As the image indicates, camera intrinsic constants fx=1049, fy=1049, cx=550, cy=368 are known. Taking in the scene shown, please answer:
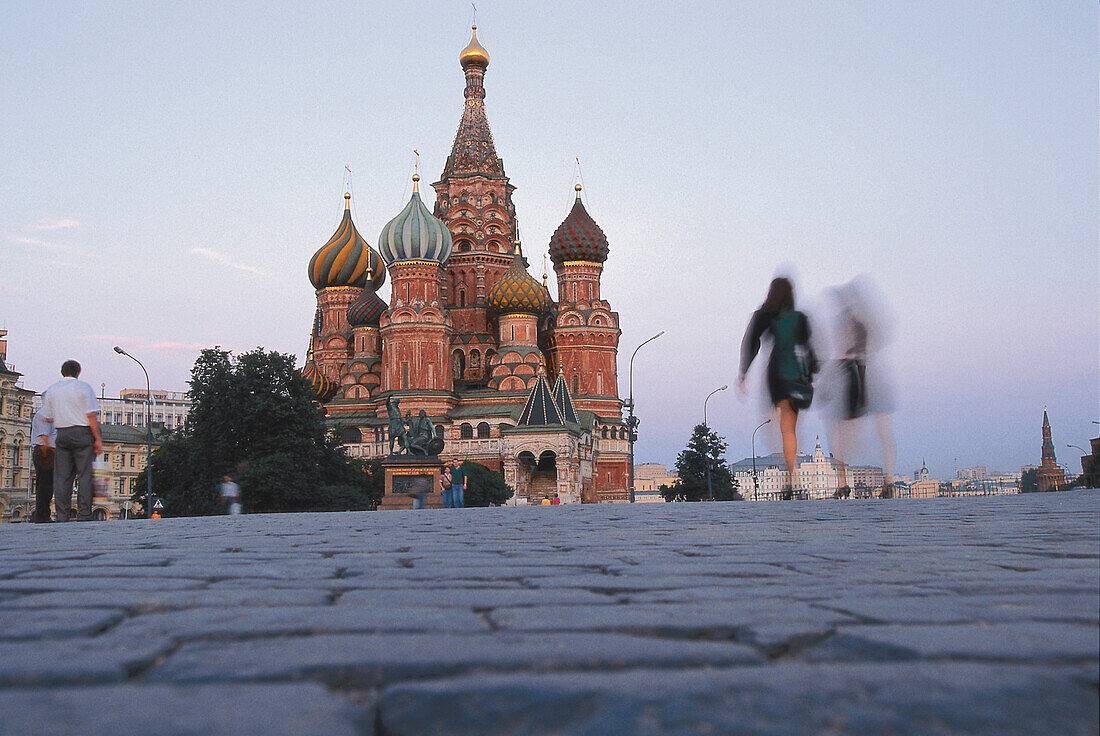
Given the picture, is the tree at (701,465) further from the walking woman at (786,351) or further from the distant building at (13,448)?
the walking woman at (786,351)

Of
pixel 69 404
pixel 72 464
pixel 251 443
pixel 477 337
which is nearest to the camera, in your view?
pixel 69 404

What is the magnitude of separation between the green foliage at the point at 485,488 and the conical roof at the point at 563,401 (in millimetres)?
4921

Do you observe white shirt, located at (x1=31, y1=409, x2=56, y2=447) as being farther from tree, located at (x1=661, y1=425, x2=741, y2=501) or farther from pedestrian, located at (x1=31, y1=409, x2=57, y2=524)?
tree, located at (x1=661, y1=425, x2=741, y2=501)

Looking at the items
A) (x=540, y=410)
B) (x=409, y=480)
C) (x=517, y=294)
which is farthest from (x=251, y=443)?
(x=517, y=294)

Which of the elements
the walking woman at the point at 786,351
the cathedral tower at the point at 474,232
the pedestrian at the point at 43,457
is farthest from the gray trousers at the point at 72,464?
the cathedral tower at the point at 474,232

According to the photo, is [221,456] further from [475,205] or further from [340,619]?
[340,619]

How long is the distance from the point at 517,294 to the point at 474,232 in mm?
7457

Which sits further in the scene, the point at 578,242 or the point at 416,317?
the point at 578,242

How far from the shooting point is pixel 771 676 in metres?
Answer: 1.67

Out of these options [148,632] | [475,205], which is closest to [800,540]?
[148,632]

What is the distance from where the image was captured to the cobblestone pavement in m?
1.48

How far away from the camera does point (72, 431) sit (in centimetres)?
1070

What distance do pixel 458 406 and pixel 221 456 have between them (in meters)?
17.8

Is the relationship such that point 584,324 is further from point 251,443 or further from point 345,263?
point 251,443
